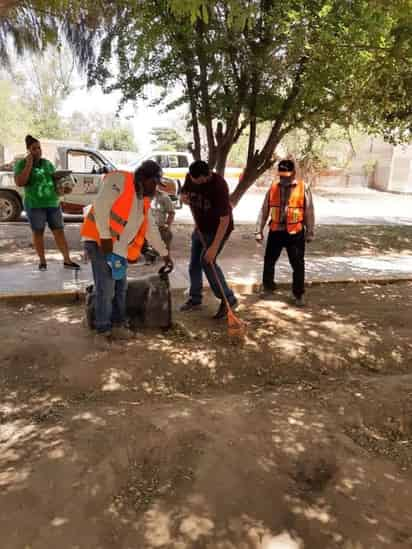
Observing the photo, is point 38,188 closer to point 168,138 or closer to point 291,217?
point 291,217

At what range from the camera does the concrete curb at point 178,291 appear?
524 centimetres

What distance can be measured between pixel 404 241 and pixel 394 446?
8436 millimetres

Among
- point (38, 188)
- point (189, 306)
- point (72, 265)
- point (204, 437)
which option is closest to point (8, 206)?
point (72, 265)

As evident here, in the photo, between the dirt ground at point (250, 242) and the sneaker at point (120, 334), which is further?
the dirt ground at point (250, 242)

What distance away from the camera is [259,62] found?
22.3 ft

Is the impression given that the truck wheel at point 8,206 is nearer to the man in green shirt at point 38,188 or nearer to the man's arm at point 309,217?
the man in green shirt at point 38,188


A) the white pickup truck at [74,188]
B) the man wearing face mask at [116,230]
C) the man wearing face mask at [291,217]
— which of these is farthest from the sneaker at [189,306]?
the white pickup truck at [74,188]

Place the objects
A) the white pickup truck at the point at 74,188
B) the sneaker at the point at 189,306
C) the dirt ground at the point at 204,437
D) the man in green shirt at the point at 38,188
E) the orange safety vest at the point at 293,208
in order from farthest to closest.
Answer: the white pickup truck at the point at 74,188
the man in green shirt at the point at 38,188
the orange safety vest at the point at 293,208
the sneaker at the point at 189,306
the dirt ground at the point at 204,437

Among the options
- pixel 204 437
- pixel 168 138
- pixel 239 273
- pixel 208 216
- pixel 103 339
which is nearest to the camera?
pixel 204 437

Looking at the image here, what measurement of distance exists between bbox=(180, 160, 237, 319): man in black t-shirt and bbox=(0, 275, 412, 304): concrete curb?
3.33 feet

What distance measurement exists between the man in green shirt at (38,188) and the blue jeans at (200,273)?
6.88ft

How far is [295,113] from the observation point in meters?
8.22

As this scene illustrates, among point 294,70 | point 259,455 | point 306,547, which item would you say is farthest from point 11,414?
point 294,70

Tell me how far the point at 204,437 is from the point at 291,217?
309 cm
